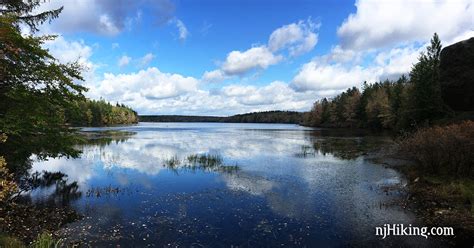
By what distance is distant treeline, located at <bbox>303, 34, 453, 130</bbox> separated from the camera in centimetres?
5966

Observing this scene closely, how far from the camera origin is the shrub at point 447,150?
2100cm

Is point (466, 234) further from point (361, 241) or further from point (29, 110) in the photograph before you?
point (29, 110)

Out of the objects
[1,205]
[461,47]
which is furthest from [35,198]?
[461,47]

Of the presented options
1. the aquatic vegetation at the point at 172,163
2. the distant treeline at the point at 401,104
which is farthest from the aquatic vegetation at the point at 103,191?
the distant treeline at the point at 401,104

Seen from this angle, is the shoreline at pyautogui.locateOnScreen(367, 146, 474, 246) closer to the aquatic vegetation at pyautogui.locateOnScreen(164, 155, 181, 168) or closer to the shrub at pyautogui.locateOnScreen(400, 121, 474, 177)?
the shrub at pyautogui.locateOnScreen(400, 121, 474, 177)

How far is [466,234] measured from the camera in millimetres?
13539

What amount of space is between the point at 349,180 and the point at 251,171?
27.8 ft

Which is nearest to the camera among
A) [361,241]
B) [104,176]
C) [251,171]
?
[361,241]

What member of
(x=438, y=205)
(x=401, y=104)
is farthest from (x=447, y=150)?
(x=401, y=104)

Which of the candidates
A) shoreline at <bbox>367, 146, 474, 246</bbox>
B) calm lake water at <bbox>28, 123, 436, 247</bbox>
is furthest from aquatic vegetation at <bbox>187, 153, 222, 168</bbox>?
shoreline at <bbox>367, 146, 474, 246</bbox>

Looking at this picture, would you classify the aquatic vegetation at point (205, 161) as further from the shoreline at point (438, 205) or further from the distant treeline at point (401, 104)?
the distant treeline at point (401, 104)

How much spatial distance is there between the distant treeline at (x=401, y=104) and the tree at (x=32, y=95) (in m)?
33.2

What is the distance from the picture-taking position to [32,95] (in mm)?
18953

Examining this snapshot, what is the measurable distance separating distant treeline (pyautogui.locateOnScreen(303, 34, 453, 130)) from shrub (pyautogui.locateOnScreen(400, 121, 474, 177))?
12.0 metres
